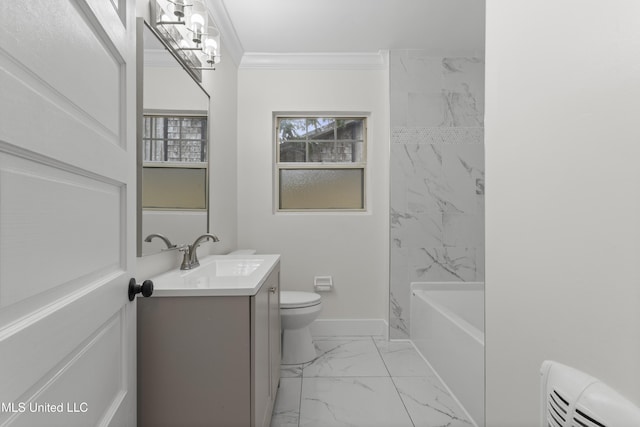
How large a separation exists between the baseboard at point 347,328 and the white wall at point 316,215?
5cm

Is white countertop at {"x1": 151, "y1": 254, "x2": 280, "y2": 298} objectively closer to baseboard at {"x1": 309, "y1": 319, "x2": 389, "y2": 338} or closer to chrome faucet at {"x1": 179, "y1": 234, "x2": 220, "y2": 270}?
chrome faucet at {"x1": 179, "y1": 234, "x2": 220, "y2": 270}

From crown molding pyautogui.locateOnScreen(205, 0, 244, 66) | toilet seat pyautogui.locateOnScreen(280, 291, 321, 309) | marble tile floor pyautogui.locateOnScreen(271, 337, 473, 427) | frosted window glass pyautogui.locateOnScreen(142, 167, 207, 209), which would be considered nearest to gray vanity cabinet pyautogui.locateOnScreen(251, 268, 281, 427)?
marble tile floor pyautogui.locateOnScreen(271, 337, 473, 427)

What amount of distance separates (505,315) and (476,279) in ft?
6.60

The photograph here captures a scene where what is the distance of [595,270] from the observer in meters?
0.80

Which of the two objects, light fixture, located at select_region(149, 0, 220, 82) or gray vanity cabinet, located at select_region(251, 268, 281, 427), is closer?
gray vanity cabinet, located at select_region(251, 268, 281, 427)

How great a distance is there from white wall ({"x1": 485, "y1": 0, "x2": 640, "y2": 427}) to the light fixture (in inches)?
52.2

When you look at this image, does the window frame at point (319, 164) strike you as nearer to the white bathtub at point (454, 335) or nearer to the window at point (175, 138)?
the white bathtub at point (454, 335)

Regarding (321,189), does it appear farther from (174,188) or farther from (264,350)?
(264,350)

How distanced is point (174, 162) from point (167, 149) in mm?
92

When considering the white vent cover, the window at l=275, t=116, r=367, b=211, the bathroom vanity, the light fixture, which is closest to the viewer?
the white vent cover

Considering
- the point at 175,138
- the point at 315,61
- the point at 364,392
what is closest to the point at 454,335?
the point at 364,392

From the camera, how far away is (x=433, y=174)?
3.01 m
